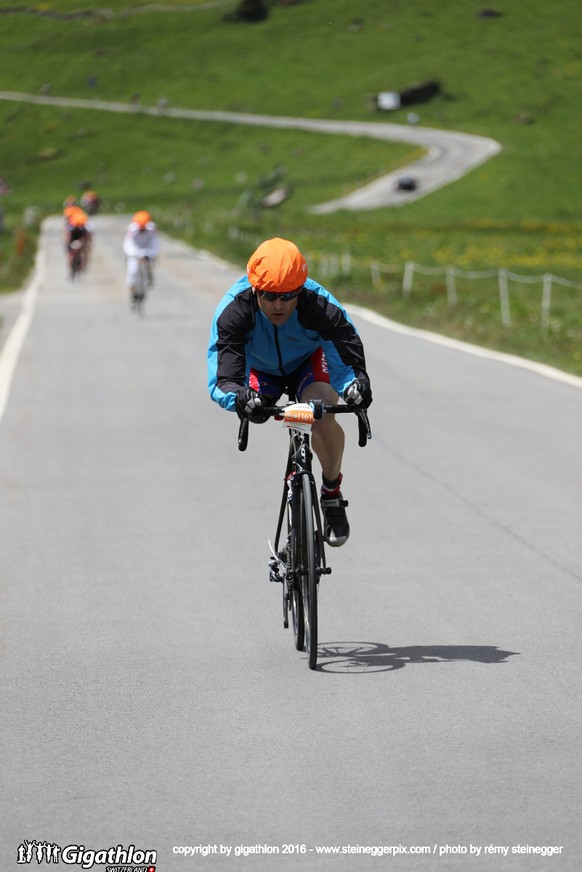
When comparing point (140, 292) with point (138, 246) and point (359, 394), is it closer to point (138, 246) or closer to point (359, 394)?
point (138, 246)

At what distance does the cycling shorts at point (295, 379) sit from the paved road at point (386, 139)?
58.7 metres

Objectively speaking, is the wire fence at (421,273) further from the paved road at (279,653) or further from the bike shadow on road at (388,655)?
the bike shadow on road at (388,655)

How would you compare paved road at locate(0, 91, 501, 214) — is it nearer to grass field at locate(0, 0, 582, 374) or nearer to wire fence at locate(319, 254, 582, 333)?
grass field at locate(0, 0, 582, 374)

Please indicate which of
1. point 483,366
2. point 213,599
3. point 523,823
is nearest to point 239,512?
point 213,599

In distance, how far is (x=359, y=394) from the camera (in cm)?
657

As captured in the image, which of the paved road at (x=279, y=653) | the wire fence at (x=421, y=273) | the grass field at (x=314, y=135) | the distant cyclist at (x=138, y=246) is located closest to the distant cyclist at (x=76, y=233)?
the grass field at (x=314, y=135)

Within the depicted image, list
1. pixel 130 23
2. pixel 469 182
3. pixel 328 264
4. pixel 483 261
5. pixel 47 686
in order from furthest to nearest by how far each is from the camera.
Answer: pixel 130 23 < pixel 469 182 < pixel 483 261 < pixel 328 264 < pixel 47 686

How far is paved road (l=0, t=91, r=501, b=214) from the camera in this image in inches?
3526

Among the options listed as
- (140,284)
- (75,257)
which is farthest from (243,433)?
(75,257)

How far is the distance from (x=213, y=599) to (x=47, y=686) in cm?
171

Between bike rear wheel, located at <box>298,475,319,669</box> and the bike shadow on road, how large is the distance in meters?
0.12

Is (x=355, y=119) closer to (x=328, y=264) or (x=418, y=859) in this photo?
(x=328, y=264)

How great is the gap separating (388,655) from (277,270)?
1.80 m

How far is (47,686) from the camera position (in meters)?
6.19
